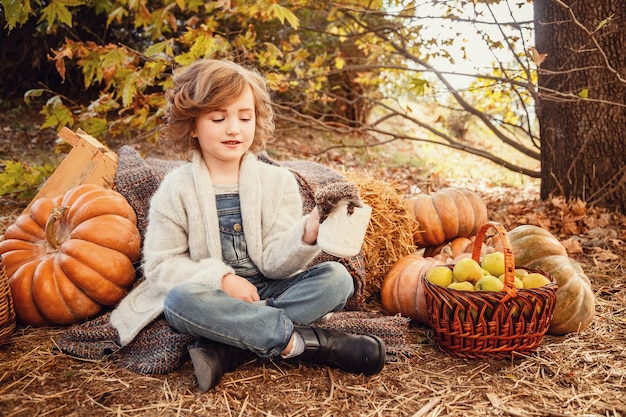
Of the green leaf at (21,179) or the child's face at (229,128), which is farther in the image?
the green leaf at (21,179)

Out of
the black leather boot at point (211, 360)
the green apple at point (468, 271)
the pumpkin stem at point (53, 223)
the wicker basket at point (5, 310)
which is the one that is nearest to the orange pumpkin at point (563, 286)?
the green apple at point (468, 271)

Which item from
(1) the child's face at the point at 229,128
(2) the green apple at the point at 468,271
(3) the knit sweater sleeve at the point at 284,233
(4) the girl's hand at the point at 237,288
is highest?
(1) the child's face at the point at 229,128

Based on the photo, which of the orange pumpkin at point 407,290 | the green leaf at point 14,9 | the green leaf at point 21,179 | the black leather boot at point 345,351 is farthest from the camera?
the green leaf at point 21,179

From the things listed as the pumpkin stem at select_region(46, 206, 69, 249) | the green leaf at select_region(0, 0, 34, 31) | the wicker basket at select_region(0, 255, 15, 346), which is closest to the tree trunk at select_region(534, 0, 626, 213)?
the pumpkin stem at select_region(46, 206, 69, 249)

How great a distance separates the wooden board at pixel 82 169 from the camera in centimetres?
355

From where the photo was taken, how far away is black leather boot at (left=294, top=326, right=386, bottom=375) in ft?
7.49

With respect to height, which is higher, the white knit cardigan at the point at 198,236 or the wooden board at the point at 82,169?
the wooden board at the point at 82,169

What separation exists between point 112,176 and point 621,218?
3.95 meters

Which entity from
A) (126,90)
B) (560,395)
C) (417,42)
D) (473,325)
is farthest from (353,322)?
(417,42)

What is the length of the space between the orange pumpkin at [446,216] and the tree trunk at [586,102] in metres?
1.24

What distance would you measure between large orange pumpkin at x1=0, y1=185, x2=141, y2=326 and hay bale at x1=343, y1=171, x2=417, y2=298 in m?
1.43

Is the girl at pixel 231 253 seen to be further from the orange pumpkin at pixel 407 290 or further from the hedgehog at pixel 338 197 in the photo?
the orange pumpkin at pixel 407 290

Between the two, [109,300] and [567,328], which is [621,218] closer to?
[567,328]

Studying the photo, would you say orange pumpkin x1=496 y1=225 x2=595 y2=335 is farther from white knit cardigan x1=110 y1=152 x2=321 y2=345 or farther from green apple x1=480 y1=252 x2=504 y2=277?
white knit cardigan x1=110 y1=152 x2=321 y2=345
